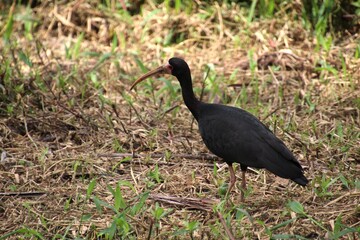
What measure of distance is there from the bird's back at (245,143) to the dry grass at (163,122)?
0.98 feet

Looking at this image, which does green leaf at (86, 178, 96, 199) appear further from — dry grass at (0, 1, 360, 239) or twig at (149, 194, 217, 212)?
twig at (149, 194, 217, 212)

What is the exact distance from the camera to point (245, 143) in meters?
5.28

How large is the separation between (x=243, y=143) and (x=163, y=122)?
1.63m

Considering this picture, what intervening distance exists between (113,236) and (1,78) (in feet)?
8.58

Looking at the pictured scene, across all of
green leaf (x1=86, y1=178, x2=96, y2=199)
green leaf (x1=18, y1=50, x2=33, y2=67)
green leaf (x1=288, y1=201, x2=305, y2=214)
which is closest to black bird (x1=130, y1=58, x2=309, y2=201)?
green leaf (x1=288, y1=201, x2=305, y2=214)

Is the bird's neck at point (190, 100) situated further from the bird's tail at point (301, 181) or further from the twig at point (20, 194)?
the twig at point (20, 194)

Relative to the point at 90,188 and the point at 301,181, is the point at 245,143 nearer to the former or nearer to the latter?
the point at 301,181

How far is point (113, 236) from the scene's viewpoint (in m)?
4.77

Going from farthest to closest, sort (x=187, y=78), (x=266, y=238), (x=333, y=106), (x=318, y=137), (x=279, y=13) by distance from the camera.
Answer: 1. (x=279, y=13)
2. (x=333, y=106)
3. (x=318, y=137)
4. (x=187, y=78)
5. (x=266, y=238)

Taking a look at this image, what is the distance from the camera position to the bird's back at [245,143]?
506cm

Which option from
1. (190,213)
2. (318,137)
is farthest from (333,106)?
(190,213)

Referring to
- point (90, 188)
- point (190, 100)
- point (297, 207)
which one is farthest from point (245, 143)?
point (90, 188)

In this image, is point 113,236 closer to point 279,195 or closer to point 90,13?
point 279,195

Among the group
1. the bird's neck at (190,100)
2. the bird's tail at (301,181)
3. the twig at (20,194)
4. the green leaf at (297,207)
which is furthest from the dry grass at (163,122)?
the bird's neck at (190,100)
